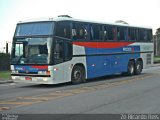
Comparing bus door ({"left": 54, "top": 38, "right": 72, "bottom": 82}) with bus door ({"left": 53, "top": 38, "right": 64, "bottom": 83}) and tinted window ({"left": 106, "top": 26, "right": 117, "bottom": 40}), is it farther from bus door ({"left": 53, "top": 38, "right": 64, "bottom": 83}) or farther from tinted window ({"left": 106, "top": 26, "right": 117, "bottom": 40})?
tinted window ({"left": 106, "top": 26, "right": 117, "bottom": 40})

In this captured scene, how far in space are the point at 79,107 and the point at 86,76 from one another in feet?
31.7

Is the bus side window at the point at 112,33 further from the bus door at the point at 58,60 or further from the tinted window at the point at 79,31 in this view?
the bus door at the point at 58,60

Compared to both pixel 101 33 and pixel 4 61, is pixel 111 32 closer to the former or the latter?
pixel 101 33

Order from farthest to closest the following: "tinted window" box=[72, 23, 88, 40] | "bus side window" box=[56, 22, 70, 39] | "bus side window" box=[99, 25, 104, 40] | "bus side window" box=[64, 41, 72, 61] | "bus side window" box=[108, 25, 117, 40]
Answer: "bus side window" box=[108, 25, 117, 40] < "bus side window" box=[99, 25, 104, 40] < "tinted window" box=[72, 23, 88, 40] < "bus side window" box=[64, 41, 72, 61] < "bus side window" box=[56, 22, 70, 39]

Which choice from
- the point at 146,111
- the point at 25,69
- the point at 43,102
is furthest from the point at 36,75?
the point at 146,111

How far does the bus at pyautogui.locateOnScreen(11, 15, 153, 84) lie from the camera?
18797 mm

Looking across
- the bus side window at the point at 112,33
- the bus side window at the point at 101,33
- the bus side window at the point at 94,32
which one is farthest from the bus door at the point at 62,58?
the bus side window at the point at 112,33

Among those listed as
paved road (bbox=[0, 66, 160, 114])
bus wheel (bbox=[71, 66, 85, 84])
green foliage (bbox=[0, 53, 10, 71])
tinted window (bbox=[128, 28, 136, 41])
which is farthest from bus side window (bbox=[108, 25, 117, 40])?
green foliage (bbox=[0, 53, 10, 71])

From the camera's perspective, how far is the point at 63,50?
19.6m

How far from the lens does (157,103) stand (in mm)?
12898

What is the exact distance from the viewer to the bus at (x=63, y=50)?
18797 millimetres

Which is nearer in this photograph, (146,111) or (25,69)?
(146,111)

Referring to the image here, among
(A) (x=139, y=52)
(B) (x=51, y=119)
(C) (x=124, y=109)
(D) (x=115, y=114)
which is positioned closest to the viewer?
(B) (x=51, y=119)

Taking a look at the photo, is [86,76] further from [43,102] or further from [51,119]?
[51,119]
